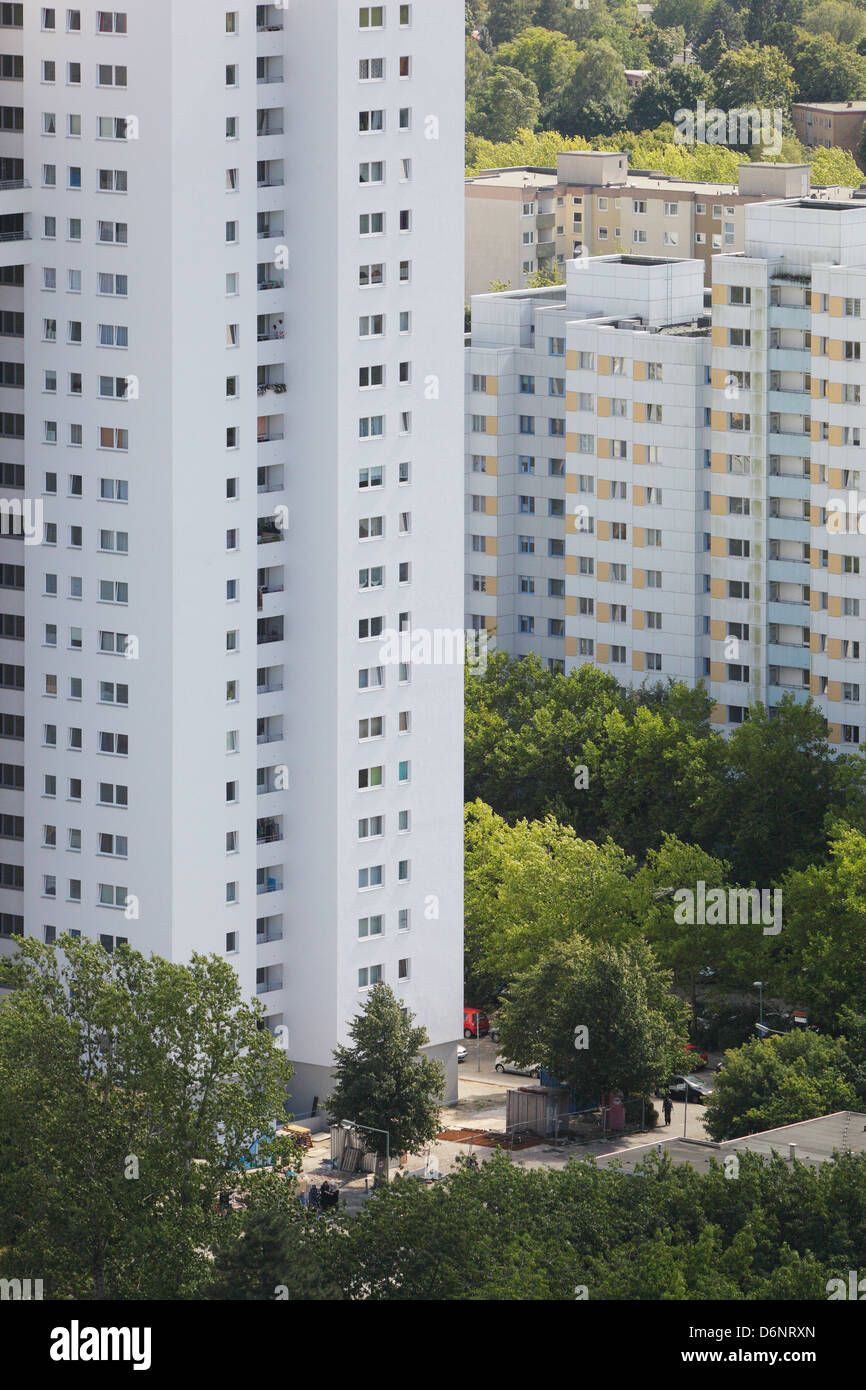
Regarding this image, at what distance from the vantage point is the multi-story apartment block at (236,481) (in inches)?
4313

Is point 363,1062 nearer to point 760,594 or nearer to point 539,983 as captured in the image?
point 539,983

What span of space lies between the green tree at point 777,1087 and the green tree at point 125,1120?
58.1 feet

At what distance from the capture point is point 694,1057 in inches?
4643

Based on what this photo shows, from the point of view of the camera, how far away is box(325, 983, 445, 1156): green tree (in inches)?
4338

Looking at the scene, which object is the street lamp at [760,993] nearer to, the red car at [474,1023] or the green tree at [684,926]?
the green tree at [684,926]

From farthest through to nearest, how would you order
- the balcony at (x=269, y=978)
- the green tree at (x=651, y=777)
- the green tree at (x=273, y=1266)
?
1. the green tree at (x=651, y=777)
2. the balcony at (x=269, y=978)
3. the green tree at (x=273, y=1266)

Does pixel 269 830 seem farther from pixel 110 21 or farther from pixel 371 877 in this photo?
pixel 110 21

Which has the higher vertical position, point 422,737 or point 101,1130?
point 422,737

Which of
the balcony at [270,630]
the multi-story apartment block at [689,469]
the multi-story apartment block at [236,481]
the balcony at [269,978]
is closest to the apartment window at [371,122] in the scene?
the multi-story apartment block at [236,481]

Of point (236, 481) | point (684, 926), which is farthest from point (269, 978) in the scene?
point (236, 481)

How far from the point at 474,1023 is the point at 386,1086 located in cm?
1855

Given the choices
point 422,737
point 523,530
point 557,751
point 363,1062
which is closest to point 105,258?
point 422,737

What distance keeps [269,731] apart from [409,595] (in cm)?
731

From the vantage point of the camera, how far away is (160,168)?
107938 millimetres
